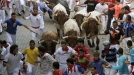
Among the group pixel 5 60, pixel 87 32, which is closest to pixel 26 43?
pixel 87 32

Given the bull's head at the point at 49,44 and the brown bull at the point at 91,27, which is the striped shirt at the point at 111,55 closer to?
the bull's head at the point at 49,44

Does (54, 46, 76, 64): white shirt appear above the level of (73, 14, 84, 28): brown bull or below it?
below

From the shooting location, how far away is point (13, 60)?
352 inches

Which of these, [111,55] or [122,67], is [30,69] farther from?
A: [122,67]

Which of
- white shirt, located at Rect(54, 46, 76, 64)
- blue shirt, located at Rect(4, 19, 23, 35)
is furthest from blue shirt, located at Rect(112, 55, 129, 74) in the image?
blue shirt, located at Rect(4, 19, 23, 35)

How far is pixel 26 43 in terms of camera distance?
13.6m

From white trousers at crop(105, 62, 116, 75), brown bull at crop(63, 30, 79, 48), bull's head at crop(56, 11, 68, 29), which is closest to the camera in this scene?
white trousers at crop(105, 62, 116, 75)

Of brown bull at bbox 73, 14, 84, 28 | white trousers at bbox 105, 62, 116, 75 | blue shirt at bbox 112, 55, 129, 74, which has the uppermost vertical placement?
brown bull at bbox 73, 14, 84, 28

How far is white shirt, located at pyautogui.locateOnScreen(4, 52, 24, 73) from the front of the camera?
29.1 ft

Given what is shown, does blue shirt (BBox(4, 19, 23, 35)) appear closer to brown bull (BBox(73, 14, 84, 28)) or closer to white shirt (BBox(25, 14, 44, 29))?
white shirt (BBox(25, 14, 44, 29))

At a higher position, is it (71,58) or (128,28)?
(128,28)

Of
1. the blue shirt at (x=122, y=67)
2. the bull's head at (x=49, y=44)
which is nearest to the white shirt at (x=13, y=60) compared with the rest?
the bull's head at (x=49, y=44)

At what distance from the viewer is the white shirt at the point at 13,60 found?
8.88m

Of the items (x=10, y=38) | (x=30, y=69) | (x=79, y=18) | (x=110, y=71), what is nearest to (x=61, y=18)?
(x=79, y=18)
